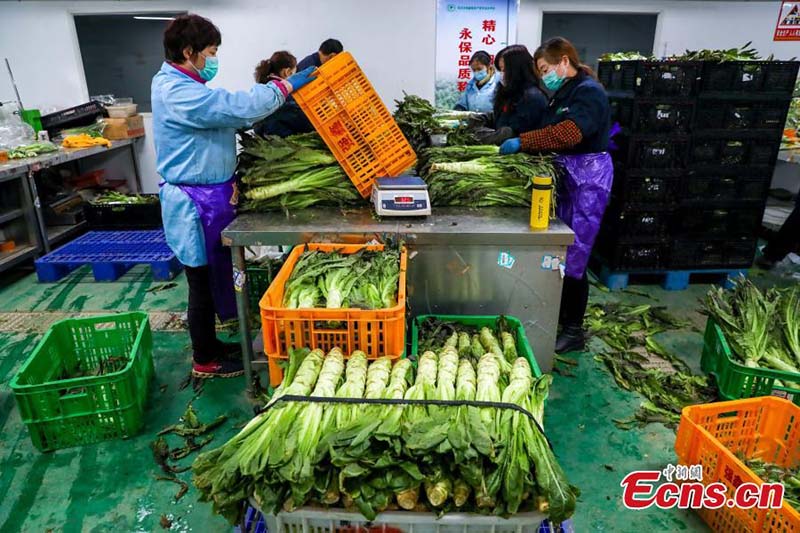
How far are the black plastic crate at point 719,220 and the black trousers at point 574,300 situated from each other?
1.63m

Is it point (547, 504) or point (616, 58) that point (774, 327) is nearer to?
point (547, 504)

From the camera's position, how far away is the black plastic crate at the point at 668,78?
451cm

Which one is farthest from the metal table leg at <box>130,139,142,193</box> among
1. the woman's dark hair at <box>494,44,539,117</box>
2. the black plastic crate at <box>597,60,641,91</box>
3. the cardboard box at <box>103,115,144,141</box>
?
the black plastic crate at <box>597,60,641,91</box>

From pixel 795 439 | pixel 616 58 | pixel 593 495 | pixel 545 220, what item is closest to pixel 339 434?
pixel 593 495

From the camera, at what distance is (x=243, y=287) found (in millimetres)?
3184

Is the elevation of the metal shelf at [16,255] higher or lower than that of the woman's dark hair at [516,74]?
lower

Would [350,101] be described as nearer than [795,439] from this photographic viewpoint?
No

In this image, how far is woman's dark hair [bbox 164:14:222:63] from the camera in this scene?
9.75 feet

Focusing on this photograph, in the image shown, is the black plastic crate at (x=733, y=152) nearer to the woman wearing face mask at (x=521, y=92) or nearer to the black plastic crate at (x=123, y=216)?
the woman wearing face mask at (x=521, y=92)

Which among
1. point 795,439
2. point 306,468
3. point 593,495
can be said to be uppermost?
point 306,468

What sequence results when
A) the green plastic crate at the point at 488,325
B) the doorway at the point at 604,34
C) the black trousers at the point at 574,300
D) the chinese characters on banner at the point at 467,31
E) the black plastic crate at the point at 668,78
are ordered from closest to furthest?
the green plastic crate at the point at 488,325, the black trousers at the point at 574,300, the black plastic crate at the point at 668,78, the chinese characters on banner at the point at 467,31, the doorway at the point at 604,34

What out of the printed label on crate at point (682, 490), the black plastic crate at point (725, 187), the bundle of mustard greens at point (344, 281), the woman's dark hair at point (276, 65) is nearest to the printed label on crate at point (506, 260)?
the bundle of mustard greens at point (344, 281)

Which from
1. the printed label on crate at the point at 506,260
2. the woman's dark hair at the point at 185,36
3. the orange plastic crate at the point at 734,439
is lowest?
the orange plastic crate at the point at 734,439

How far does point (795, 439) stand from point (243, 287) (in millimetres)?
2938
